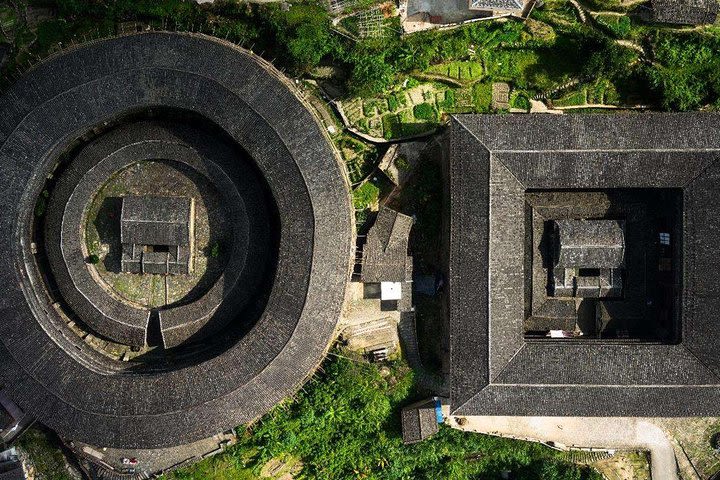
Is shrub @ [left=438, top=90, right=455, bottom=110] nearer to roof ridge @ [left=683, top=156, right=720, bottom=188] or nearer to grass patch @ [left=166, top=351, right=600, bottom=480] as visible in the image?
roof ridge @ [left=683, top=156, right=720, bottom=188]

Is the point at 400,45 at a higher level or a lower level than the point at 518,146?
higher

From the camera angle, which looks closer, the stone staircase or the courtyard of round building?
the courtyard of round building

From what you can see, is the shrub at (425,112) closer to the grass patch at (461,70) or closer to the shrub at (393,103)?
the shrub at (393,103)

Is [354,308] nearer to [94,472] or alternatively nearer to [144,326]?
[144,326]

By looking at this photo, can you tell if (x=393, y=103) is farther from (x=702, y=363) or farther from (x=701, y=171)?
(x=702, y=363)

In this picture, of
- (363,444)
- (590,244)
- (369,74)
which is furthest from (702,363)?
(369,74)

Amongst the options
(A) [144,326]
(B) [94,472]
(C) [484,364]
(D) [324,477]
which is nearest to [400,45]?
(C) [484,364]

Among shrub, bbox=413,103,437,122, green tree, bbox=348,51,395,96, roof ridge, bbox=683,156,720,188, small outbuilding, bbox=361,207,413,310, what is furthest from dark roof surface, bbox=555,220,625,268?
green tree, bbox=348,51,395,96
